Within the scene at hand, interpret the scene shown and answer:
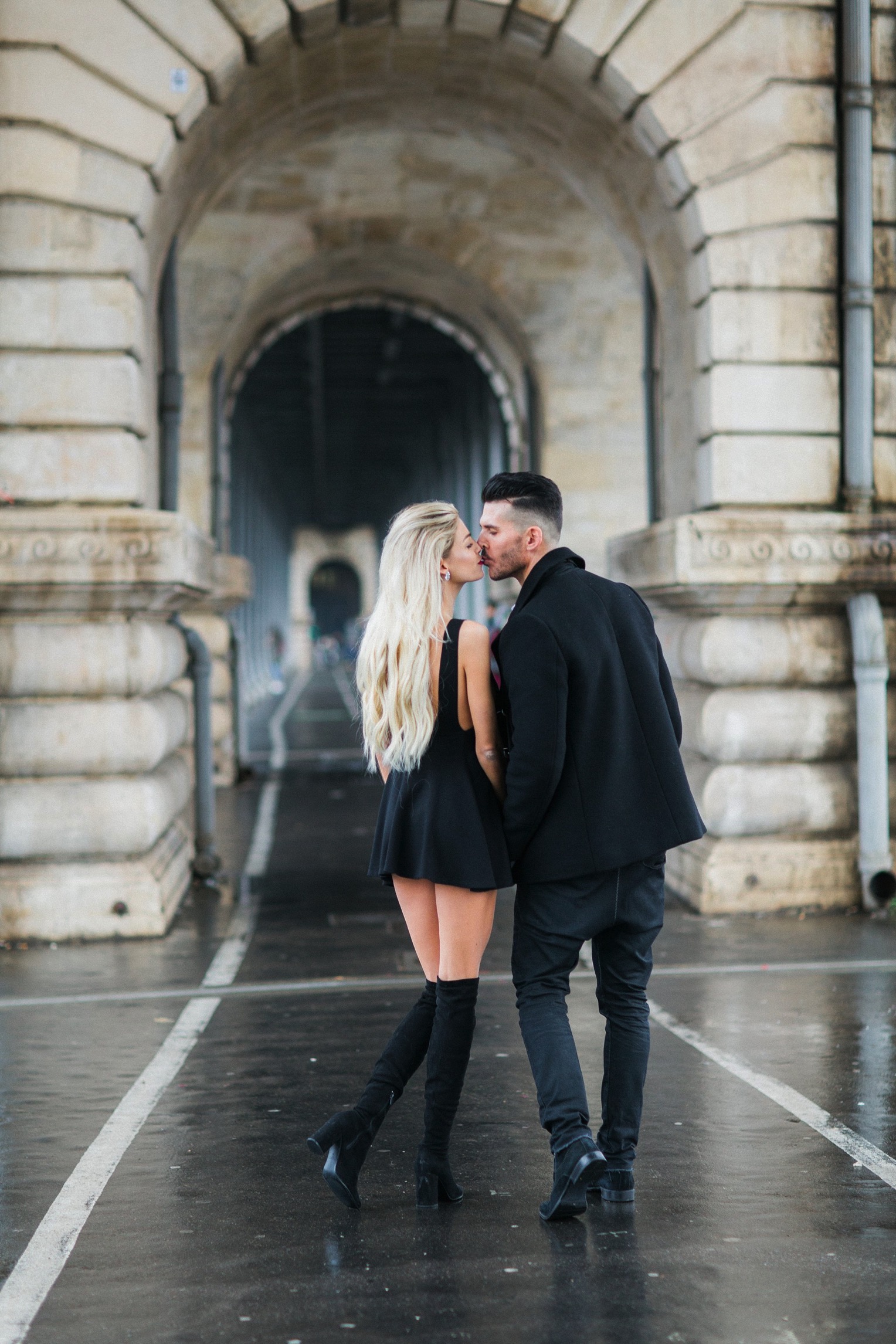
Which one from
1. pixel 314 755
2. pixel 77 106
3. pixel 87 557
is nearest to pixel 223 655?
pixel 314 755

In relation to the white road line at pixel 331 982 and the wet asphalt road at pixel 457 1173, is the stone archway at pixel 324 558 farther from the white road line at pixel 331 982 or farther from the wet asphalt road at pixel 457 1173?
the wet asphalt road at pixel 457 1173

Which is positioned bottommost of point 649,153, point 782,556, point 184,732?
point 184,732

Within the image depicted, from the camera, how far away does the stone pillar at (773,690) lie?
8.91 m

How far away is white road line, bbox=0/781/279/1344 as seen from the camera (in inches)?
145

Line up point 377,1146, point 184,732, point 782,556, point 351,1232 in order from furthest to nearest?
point 184,732 → point 782,556 → point 377,1146 → point 351,1232

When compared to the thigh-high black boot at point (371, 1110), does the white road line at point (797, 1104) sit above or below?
below

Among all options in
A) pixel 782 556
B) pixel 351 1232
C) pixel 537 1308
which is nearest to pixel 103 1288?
pixel 351 1232

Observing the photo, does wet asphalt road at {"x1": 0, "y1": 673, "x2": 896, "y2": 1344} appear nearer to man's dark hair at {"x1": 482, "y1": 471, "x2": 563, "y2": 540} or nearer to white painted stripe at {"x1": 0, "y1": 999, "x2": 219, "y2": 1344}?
white painted stripe at {"x1": 0, "y1": 999, "x2": 219, "y2": 1344}

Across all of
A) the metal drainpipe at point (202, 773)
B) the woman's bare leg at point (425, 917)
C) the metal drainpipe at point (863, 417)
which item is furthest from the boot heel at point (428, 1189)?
the metal drainpipe at point (202, 773)

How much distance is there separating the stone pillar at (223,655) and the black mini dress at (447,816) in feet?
40.9

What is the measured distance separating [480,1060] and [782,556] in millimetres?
4155

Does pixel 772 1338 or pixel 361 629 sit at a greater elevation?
pixel 361 629

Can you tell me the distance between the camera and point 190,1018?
6645 mm

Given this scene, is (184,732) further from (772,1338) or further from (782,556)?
(772,1338)
